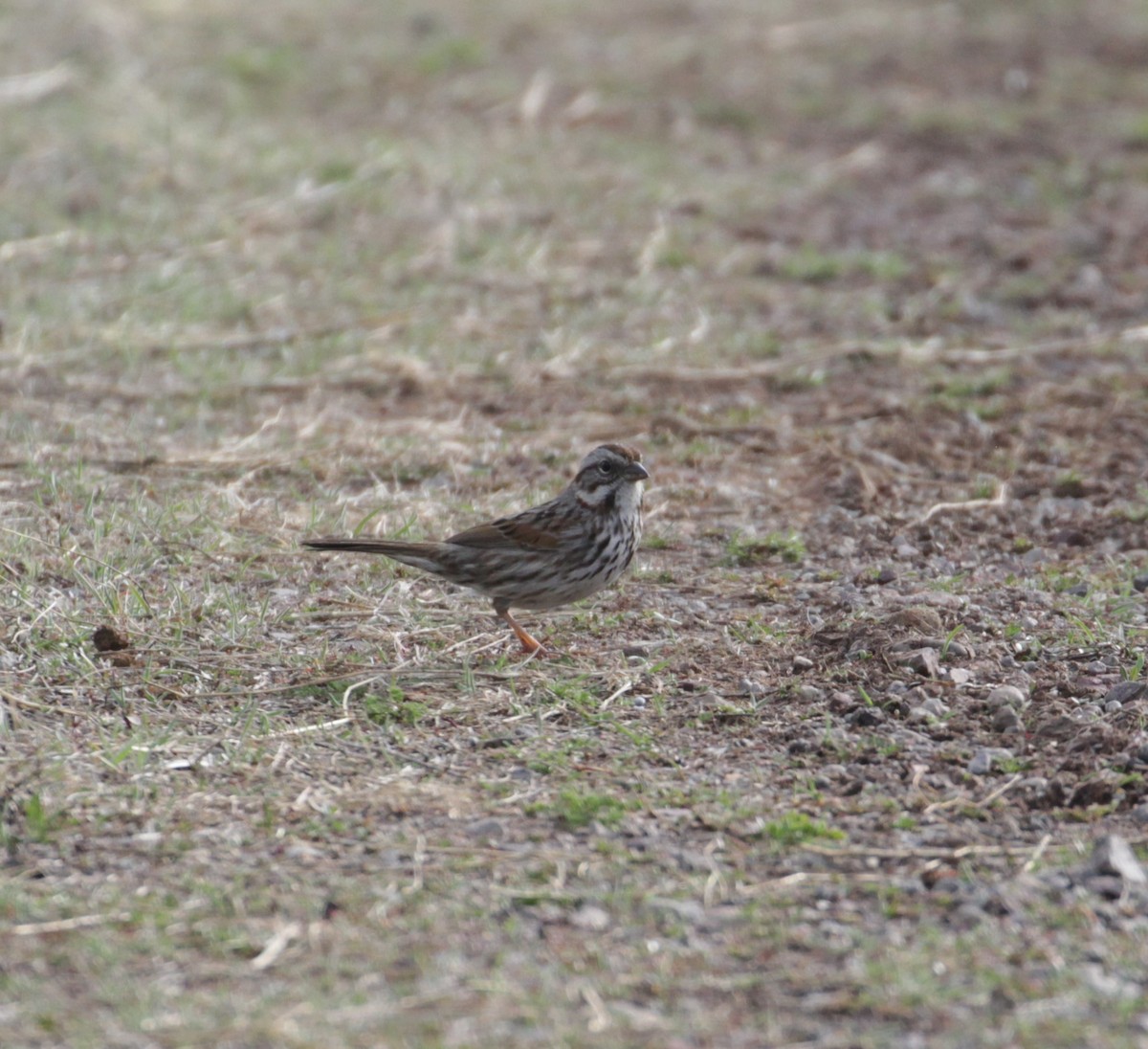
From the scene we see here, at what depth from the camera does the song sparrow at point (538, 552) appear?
6371mm

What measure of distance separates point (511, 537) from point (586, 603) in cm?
70

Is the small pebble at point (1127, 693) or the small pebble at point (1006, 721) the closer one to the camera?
the small pebble at point (1006, 721)

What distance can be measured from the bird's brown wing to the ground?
359 mm

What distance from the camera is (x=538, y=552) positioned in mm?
6363

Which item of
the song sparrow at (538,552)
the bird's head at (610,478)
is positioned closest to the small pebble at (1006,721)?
the song sparrow at (538,552)

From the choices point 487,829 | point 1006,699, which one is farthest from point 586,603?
point 487,829

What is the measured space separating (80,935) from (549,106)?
1144 cm

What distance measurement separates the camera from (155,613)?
6.17 m

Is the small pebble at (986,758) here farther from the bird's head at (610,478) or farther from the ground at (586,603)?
the bird's head at (610,478)

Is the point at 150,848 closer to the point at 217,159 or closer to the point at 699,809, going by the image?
the point at 699,809

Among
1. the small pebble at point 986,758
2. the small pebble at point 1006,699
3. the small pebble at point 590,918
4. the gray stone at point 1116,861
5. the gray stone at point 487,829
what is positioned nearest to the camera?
the small pebble at point 590,918

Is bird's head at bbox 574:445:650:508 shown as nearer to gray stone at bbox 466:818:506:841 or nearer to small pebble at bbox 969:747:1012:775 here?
small pebble at bbox 969:747:1012:775

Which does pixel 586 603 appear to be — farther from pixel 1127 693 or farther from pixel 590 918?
pixel 590 918

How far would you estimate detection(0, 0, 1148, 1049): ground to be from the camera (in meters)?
4.21
